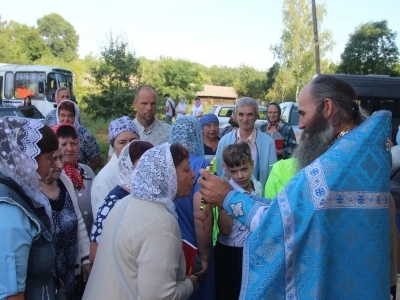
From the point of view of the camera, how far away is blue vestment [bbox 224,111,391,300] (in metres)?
2.24

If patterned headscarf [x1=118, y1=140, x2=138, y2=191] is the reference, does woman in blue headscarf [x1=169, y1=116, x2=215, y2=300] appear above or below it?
below

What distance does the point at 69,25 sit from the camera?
362ft

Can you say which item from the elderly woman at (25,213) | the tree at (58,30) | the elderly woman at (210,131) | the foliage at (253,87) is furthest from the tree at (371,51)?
the tree at (58,30)

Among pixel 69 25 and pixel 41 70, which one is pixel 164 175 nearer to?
pixel 41 70

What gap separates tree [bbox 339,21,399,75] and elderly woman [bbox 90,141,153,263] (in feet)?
85.4

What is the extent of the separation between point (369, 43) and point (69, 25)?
94.8m

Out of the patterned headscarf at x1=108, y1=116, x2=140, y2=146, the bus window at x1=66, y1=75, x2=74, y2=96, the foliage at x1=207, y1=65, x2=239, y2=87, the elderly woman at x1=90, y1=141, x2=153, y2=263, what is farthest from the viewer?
the foliage at x1=207, y1=65, x2=239, y2=87

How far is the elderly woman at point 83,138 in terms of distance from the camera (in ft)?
17.2

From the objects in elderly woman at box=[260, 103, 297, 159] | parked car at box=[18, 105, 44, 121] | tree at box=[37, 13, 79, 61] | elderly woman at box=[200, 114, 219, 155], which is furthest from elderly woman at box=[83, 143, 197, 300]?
tree at box=[37, 13, 79, 61]

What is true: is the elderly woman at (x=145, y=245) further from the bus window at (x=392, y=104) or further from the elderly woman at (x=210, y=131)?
the bus window at (x=392, y=104)

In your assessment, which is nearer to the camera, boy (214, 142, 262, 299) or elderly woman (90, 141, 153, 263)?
elderly woman (90, 141, 153, 263)

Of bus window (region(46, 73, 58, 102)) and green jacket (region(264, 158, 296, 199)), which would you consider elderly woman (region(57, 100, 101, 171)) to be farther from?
bus window (region(46, 73, 58, 102))

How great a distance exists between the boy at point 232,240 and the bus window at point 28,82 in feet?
74.6

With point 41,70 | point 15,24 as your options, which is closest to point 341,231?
point 41,70
